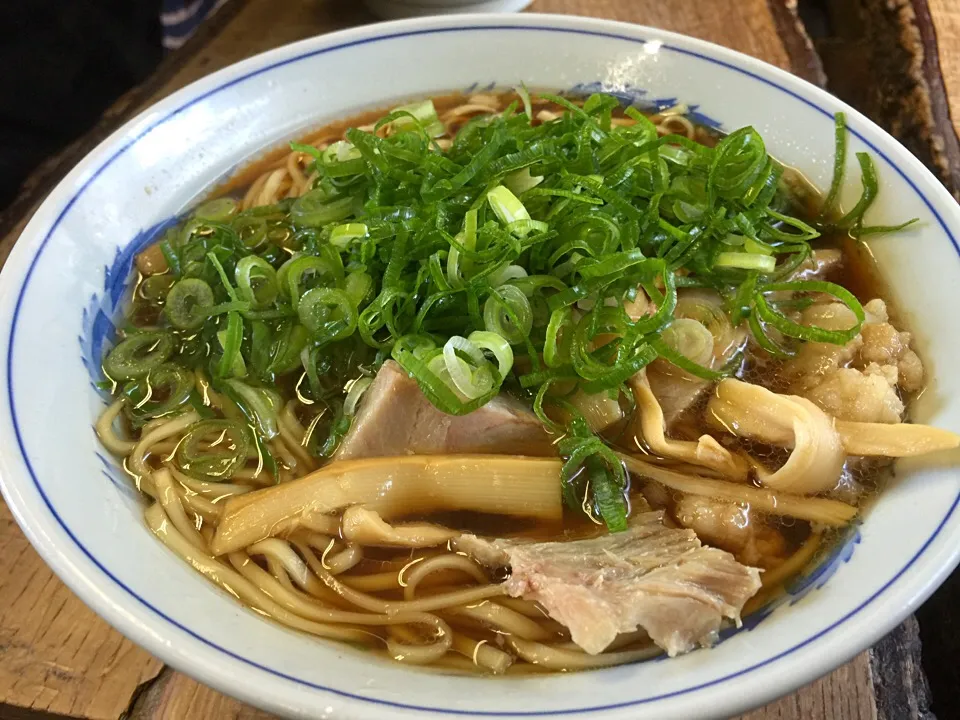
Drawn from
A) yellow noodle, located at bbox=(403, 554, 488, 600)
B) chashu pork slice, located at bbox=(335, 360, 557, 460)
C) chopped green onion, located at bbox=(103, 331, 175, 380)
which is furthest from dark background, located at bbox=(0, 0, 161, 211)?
yellow noodle, located at bbox=(403, 554, 488, 600)

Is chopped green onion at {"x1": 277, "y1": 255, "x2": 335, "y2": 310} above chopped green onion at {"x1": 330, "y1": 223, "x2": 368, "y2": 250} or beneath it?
beneath

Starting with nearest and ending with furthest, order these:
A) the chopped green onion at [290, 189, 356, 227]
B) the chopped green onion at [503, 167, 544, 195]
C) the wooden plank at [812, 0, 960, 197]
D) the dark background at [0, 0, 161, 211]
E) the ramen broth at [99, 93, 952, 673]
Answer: the ramen broth at [99, 93, 952, 673] < the chopped green onion at [503, 167, 544, 195] < the chopped green onion at [290, 189, 356, 227] < the wooden plank at [812, 0, 960, 197] < the dark background at [0, 0, 161, 211]

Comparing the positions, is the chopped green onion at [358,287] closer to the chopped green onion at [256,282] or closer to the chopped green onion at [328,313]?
the chopped green onion at [328,313]

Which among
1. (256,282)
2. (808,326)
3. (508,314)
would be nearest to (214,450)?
(256,282)

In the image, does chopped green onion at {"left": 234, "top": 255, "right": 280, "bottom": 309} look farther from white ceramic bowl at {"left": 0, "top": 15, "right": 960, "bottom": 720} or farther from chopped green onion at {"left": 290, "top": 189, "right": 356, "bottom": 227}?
white ceramic bowl at {"left": 0, "top": 15, "right": 960, "bottom": 720}

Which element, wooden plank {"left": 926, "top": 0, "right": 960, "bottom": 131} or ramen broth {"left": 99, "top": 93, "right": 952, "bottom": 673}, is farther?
wooden plank {"left": 926, "top": 0, "right": 960, "bottom": 131}

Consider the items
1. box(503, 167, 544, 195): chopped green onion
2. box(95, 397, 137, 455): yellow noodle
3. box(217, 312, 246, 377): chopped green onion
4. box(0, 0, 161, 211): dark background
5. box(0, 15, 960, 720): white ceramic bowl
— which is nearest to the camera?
box(0, 15, 960, 720): white ceramic bowl

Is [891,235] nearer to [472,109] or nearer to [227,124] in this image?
[472,109]

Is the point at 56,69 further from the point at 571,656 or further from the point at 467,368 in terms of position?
the point at 571,656

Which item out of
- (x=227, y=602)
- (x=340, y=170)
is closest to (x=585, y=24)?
(x=340, y=170)
